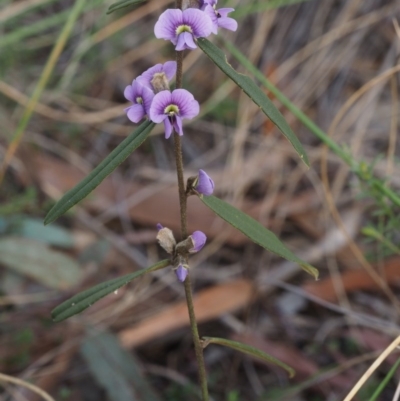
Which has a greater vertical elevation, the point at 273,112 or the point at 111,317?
the point at 111,317

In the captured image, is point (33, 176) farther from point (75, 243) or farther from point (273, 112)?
point (273, 112)

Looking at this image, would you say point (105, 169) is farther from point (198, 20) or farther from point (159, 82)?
point (198, 20)

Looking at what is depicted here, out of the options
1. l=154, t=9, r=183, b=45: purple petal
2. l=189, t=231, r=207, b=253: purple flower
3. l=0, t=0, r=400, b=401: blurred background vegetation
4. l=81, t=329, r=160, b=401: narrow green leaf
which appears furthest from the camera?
l=0, t=0, r=400, b=401: blurred background vegetation

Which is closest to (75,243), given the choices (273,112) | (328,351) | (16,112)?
(16,112)

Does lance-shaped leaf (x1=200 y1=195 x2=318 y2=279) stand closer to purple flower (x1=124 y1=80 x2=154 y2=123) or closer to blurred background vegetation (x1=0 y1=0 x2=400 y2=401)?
purple flower (x1=124 y1=80 x2=154 y2=123)

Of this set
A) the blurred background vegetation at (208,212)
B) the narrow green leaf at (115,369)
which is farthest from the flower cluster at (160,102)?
the narrow green leaf at (115,369)

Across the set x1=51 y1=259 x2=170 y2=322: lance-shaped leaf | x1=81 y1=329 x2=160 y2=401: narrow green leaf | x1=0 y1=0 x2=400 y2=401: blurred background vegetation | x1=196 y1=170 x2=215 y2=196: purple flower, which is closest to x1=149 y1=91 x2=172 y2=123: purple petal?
x1=196 y1=170 x2=215 y2=196: purple flower
